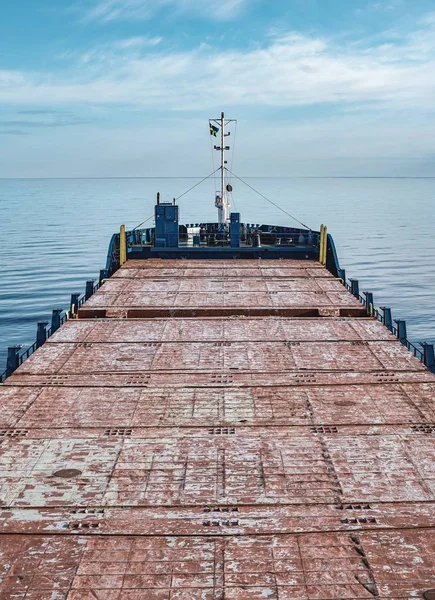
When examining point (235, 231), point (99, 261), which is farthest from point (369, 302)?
point (99, 261)

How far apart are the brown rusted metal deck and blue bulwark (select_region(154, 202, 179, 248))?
17.4 metres

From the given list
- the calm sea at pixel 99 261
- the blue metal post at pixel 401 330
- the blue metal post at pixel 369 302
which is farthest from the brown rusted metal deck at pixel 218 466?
the calm sea at pixel 99 261

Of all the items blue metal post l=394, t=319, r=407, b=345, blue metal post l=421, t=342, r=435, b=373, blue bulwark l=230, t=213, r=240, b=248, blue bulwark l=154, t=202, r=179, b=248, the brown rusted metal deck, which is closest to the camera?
the brown rusted metal deck

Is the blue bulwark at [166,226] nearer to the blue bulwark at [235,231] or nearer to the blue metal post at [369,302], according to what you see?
the blue bulwark at [235,231]

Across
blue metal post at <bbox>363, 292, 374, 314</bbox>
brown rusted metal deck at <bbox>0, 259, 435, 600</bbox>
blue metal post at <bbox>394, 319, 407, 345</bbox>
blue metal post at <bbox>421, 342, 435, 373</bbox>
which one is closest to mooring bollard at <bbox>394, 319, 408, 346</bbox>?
blue metal post at <bbox>394, 319, 407, 345</bbox>

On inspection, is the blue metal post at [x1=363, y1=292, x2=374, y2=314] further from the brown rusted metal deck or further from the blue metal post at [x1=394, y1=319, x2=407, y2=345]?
the brown rusted metal deck

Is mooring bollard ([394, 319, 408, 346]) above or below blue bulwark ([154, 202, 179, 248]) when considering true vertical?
below

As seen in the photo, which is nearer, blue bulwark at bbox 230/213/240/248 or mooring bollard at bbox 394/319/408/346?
mooring bollard at bbox 394/319/408/346

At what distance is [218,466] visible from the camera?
1013cm

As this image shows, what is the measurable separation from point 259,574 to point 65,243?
81.8 meters

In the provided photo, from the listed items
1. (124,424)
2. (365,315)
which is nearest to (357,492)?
(124,424)

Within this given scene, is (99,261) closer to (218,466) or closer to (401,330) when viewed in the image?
(401,330)

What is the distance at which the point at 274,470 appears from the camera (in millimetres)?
9984

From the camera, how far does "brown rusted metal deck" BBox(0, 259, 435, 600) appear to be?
739cm
